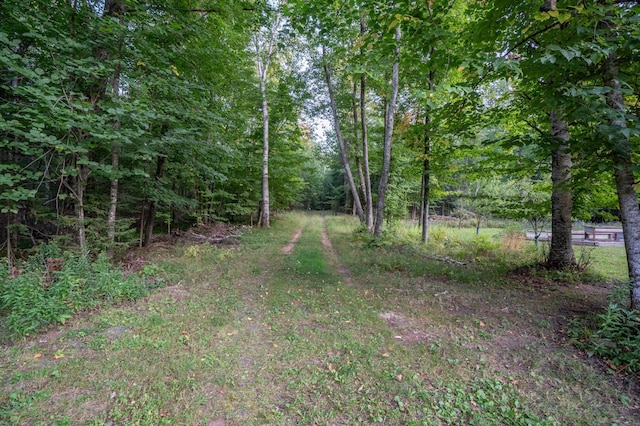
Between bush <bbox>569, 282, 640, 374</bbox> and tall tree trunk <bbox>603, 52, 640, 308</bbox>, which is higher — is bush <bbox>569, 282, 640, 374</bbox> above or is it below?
below

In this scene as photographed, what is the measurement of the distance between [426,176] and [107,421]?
1068 cm

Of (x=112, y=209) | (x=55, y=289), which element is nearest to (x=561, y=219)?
(x=55, y=289)

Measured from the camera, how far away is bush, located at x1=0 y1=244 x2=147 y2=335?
3.46 meters

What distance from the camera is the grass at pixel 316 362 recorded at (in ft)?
7.68

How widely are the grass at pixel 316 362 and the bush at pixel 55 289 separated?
25 centimetres

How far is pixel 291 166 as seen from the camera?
16031 millimetres

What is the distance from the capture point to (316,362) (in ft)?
10.2

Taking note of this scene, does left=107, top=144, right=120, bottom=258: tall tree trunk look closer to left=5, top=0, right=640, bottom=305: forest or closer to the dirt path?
left=5, top=0, right=640, bottom=305: forest

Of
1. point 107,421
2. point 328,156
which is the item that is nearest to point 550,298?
point 107,421

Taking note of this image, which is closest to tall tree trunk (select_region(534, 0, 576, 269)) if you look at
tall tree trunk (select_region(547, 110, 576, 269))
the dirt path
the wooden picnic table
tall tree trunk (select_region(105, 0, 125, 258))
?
tall tree trunk (select_region(547, 110, 576, 269))

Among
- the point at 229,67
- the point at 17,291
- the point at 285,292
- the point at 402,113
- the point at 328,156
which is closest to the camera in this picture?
the point at 17,291

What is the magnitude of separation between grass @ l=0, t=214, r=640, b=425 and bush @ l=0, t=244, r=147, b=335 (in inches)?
10.0

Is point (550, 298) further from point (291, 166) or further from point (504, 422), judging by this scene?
point (291, 166)

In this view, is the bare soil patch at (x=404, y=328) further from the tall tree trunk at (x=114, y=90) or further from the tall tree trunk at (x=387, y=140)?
the tall tree trunk at (x=387, y=140)
